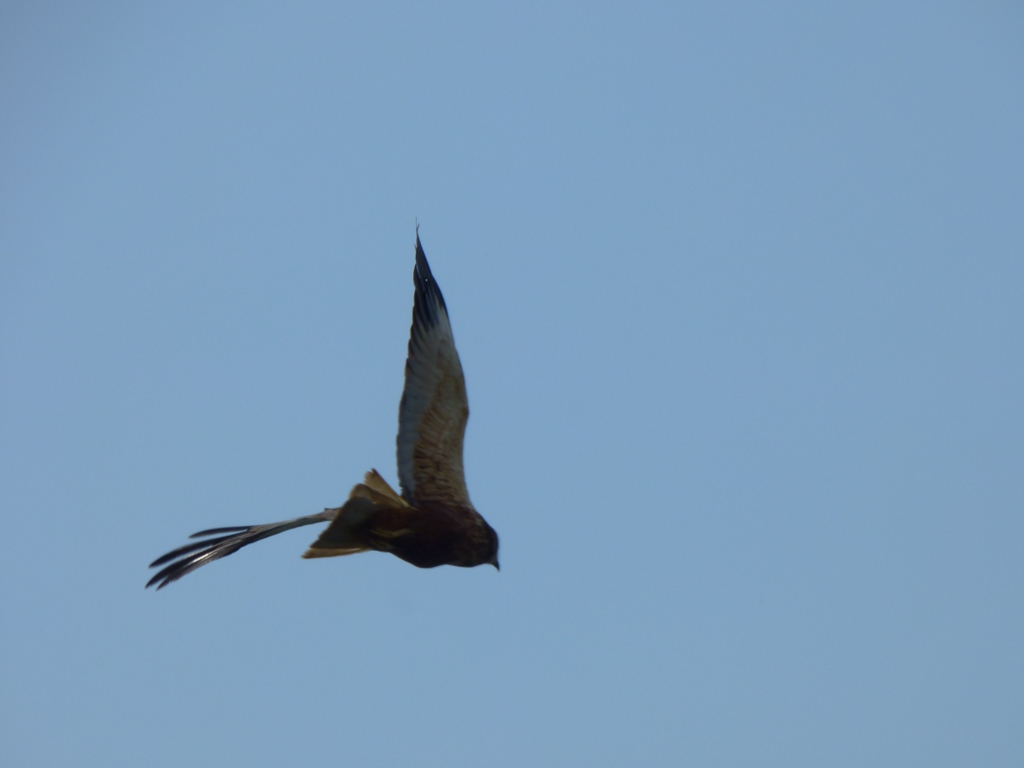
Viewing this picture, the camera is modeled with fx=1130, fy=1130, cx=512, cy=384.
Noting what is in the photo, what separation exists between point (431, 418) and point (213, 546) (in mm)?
2408

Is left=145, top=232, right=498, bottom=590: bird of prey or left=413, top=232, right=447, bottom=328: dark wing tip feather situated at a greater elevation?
left=413, top=232, right=447, bottom=328: dark wing tip feather

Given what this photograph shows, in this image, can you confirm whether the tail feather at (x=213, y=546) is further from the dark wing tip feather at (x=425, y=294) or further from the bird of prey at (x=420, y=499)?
the dark wing tip feather at (x=425, y=294)

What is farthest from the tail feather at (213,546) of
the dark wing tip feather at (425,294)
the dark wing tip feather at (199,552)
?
the dark wing tip feather at (425,294)

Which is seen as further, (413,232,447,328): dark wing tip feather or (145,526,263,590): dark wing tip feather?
(413,232,447,328): dark wing tip feather

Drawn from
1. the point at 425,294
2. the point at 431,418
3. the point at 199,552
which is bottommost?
the point at 199,552

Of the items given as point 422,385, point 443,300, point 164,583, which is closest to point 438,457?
point 422,385

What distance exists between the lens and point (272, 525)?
32.4 ft

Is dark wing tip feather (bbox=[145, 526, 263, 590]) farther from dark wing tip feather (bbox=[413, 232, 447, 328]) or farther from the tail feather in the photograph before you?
dark wing tip feather (bbox=[413, 232, 447, 328])

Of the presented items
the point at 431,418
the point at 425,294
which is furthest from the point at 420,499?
the point at 425,294

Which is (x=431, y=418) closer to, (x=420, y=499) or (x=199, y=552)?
(x=420, y=499)

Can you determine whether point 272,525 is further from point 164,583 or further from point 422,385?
point 422,385

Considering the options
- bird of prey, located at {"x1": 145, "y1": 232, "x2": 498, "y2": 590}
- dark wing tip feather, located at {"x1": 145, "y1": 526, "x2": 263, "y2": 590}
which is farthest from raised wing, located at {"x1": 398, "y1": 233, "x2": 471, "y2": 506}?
dark wing tip feather, located at {"x1": 145, "y1": 526, "x2": 263, "y2": 590}

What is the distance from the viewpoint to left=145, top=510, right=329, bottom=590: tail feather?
31.5 feet

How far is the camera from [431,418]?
11.0m
